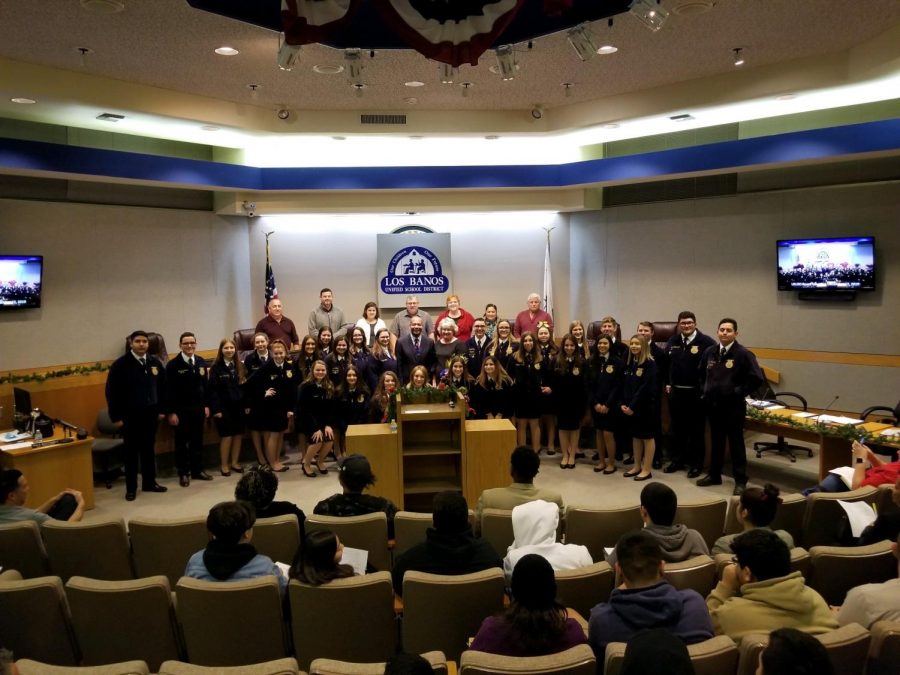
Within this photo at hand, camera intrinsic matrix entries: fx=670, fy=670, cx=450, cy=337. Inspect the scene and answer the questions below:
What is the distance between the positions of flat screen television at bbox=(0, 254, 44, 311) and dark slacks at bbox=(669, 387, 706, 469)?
771 cm

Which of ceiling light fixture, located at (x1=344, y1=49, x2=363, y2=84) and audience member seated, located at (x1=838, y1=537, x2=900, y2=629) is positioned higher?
ceiling light fixture, located at (x1=344, y1=49, x2=363, y2=84)

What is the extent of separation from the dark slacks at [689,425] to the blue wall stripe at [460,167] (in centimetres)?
315

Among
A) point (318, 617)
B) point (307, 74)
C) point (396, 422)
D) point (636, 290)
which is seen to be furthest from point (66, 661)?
point (636, 290)

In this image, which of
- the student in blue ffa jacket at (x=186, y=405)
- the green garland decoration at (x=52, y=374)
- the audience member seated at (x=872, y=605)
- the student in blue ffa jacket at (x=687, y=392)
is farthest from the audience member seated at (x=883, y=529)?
the green garland decoration at (x=52, y=374)

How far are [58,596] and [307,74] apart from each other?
224 inches

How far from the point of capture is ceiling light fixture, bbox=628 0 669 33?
486 cm

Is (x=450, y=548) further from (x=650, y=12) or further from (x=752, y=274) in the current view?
(x=752, y=274)

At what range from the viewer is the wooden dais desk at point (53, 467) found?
601 centimetres

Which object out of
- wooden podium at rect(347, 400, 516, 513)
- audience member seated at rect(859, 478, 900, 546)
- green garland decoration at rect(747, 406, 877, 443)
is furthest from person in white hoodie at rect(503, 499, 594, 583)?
green garland decoration at rect(747, 406, 877, 443)

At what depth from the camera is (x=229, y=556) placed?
2932mm

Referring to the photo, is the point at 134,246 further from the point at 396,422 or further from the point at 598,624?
the point at 598,624

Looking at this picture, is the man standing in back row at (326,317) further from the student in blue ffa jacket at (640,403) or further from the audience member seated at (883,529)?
the audience member seated at (883,529)

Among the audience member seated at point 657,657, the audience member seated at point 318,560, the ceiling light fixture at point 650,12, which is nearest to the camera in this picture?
the audience member seated at point 657,657

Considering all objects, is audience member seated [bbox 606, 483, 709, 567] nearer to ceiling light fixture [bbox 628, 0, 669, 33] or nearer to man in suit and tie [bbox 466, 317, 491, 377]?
ceiling light fixture [bbox 628, 0, 669, 33]
